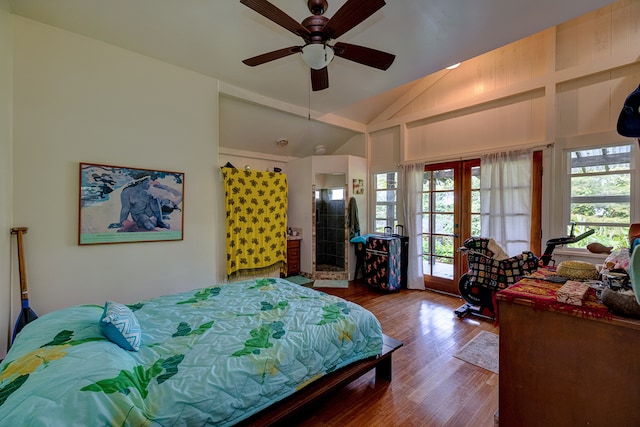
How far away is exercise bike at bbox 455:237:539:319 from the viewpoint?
9.16 ft

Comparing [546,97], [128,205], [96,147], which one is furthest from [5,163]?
[546,97]

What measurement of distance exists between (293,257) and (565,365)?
425 cm

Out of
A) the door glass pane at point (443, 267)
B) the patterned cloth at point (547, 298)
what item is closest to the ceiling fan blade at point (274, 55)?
the patterned cloth at point (547, 298)

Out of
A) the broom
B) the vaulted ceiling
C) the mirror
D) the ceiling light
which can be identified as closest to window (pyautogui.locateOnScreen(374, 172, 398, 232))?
the mirror

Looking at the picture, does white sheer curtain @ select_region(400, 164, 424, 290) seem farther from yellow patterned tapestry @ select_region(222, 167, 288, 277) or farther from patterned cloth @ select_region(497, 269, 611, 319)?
patterned cloth @ select_region(497, 269, 611, 319)

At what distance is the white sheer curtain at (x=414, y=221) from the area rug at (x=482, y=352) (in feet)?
5.25

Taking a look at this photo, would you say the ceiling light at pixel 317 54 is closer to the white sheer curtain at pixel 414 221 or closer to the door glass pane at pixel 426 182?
the white sheer curtain at pixel 414 221

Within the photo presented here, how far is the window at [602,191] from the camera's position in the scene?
9.05ft

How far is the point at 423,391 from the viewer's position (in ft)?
6.53

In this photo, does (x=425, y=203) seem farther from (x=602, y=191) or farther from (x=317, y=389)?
(x=317, y=389)

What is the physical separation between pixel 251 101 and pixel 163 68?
108cm

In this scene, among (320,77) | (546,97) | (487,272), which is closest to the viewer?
(320,77)

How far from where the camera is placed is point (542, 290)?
1296 mm

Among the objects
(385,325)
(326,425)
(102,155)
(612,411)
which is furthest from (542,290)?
(102,155)
